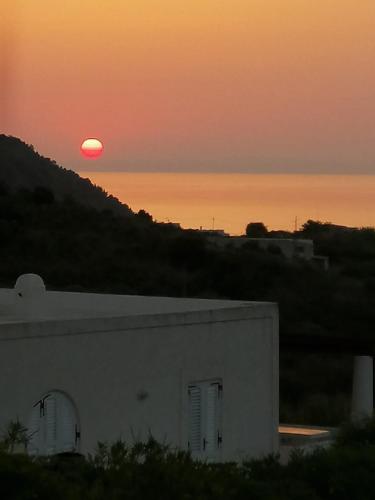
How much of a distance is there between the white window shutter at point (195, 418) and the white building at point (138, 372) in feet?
0.05

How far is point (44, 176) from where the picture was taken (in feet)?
359

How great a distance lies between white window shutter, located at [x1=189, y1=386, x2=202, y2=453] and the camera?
60.9 ft

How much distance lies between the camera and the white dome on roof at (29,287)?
1897 centimetres

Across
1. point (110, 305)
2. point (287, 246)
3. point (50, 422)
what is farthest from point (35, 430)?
point (287, 246)

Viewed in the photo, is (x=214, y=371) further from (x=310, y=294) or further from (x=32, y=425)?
(x=310, y=294)

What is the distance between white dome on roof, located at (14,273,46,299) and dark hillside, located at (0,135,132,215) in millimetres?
84609

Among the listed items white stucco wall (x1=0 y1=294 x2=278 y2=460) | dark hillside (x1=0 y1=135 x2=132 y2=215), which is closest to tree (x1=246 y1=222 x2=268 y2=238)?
dark hillside (x1=0 y1=135 x2=132 y2=215)

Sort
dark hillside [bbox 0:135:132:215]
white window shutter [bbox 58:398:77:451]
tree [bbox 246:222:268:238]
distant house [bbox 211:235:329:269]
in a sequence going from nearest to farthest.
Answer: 1. white window shutter [bbox 58:398:77:451]
2. distant house [bbox 211:235:329:269]
3. tree [bbox 246:222:268:238]
4. dark hillside [bbox 0:135:132:215]

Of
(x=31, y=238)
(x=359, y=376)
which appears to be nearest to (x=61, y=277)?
(x=31, y=238)

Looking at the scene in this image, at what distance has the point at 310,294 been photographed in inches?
2148

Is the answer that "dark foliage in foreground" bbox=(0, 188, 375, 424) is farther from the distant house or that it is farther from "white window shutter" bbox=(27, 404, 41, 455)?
"white window shutter" bbox=(27, 404, 41, 455)

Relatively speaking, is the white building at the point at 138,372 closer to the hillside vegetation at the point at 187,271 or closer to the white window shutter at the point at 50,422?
the white window shutter at the point at 50,422

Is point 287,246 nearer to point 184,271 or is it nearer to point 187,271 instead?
point 187,271

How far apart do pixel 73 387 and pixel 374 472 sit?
4.42m
